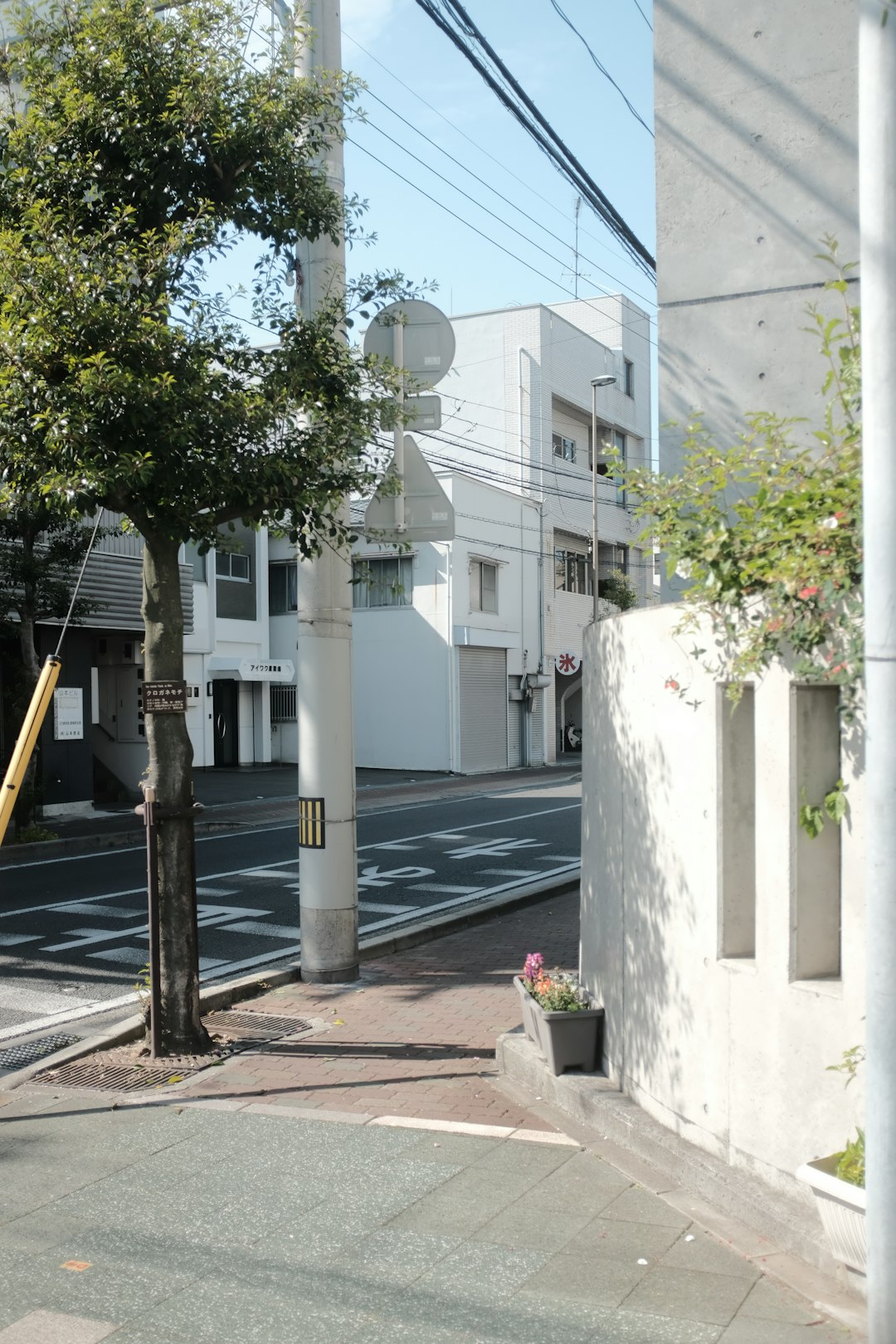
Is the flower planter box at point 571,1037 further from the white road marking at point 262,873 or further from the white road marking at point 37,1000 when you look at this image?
the white road marking at point 262,873

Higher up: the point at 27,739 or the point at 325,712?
the point at 325,712

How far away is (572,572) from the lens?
138 ft

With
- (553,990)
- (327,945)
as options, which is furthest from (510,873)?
(553,990)

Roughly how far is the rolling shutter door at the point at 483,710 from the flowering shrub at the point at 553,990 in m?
27.8

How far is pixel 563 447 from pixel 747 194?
3546cm

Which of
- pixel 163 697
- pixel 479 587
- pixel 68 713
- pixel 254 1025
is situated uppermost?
pixel 479 587

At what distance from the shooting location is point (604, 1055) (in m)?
6.35

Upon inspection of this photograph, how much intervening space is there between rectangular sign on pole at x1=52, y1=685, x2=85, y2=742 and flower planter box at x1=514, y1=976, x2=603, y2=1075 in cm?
1728

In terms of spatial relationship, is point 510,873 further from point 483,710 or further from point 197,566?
point 483,710

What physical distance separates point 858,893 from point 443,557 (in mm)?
30558

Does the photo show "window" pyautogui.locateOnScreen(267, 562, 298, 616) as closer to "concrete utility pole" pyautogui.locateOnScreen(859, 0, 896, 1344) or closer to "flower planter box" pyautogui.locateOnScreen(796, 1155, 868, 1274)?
"flower planter box" pyautogui.locateOnScreen(796, 1155, 868, 1274)

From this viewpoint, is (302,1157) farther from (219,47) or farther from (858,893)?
(219,47)

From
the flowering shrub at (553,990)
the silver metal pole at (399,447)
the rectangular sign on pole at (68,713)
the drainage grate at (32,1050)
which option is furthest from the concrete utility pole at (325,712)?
the rectangular sign on pole at (68,713)

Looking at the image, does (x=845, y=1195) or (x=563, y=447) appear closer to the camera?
(x=845, y=1195)
